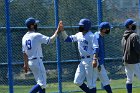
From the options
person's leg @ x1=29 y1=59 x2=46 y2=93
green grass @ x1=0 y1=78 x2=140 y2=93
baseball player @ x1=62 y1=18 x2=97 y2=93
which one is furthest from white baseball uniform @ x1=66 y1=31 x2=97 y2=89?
green grass @ x1=0 y1=78 x2=140 y2=93

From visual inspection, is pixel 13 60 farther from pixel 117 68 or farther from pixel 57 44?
pixel 117 68

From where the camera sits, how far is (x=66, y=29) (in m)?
14.8

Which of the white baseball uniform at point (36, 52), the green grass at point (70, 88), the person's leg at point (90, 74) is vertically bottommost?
the green grass at point (70, 88)

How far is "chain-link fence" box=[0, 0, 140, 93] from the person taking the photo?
14117 millimetres

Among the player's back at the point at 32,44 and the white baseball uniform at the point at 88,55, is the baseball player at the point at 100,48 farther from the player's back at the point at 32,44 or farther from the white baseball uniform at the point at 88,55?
the player's back at the point at 32,44

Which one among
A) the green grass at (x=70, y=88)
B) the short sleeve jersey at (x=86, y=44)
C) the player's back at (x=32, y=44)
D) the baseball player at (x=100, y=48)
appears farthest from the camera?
the green grass at (x=70, y=88)

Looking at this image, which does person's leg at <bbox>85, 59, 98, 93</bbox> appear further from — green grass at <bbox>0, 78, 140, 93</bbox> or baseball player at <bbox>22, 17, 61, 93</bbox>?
green grass at <bbox>0, 78, 140, 93</bbox>

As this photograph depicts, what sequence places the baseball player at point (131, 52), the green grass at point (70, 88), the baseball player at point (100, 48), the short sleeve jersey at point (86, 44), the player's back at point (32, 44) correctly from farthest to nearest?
the green grass at point (70, 88) → the baseball player at point (131, 52) → the short sleeve jersey at point (86, 44) → the baseball player at point (100, 48) → the player's back at point (32, 44)

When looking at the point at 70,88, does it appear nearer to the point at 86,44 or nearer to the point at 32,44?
the point at 86,44

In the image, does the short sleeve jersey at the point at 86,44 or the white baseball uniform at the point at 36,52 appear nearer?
the white baseball uniform at the point at 36,52

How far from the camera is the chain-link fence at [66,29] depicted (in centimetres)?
1412

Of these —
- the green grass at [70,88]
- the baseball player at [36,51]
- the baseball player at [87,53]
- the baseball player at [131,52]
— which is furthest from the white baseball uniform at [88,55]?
the green grass at [70,88]

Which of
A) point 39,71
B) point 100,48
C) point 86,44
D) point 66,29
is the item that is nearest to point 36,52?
point 39,71

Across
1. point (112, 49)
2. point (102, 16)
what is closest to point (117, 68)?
point (112, 49)
